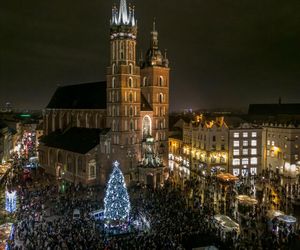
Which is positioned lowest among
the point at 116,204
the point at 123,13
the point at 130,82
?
the point at 116,204

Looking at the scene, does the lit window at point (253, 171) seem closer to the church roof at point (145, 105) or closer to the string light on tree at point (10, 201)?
the church roof at point (145, 105)

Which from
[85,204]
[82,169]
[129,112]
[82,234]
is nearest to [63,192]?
[82,169]

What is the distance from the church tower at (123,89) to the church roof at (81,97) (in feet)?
15.4

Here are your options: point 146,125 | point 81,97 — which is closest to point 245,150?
point 146,125

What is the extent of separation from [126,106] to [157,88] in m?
8.99

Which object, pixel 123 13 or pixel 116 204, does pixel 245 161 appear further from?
pixel 116 204

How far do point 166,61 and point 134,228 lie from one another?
120 feet

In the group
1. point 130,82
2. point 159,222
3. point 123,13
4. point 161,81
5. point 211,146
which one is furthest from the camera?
point 161,81

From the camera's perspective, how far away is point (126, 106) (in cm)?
4972

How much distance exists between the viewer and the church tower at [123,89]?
49.3 meters

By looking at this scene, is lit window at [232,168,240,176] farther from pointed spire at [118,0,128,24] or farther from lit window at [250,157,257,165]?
pointed spire at [118,0,128,24]

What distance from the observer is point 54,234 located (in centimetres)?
2542

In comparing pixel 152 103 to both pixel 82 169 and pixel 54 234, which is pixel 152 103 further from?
pixel 54 234

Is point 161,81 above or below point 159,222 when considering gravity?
above
